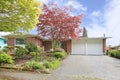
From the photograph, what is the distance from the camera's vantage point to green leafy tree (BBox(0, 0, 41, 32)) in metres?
11.4

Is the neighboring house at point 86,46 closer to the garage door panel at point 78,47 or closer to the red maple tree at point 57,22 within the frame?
the garage door panel at point 78,47

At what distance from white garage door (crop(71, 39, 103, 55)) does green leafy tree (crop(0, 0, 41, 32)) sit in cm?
2050

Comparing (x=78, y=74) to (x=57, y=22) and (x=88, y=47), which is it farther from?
(x=88, y=47)

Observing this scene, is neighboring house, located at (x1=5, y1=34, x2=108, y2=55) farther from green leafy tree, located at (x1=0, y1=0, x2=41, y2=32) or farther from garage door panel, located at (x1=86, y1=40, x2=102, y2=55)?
green leafy tree, located at (x1=0, y1=0, x2=41, y2=32)

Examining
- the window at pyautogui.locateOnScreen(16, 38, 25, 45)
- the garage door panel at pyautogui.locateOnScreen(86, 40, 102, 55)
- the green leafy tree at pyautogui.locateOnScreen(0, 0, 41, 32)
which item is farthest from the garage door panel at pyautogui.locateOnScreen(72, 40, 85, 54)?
the green leafy tree at pyautogui.locateOnScreen(0, 0, 41, 32)

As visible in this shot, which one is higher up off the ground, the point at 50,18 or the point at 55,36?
the point at 50,18

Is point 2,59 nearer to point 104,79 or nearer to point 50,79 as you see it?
point 50,79

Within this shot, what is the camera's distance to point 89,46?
3262 cm

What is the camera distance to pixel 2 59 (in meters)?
14.6

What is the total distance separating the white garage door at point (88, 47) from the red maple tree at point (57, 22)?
7273 millimetres

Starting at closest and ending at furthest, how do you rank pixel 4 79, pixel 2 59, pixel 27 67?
pixel 4 79 → pixel 27 67 → pixel 2 59

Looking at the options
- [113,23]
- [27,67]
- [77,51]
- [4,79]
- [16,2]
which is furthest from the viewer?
[77,51]

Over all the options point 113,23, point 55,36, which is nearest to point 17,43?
point 55,36

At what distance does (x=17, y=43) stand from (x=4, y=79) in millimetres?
19744
